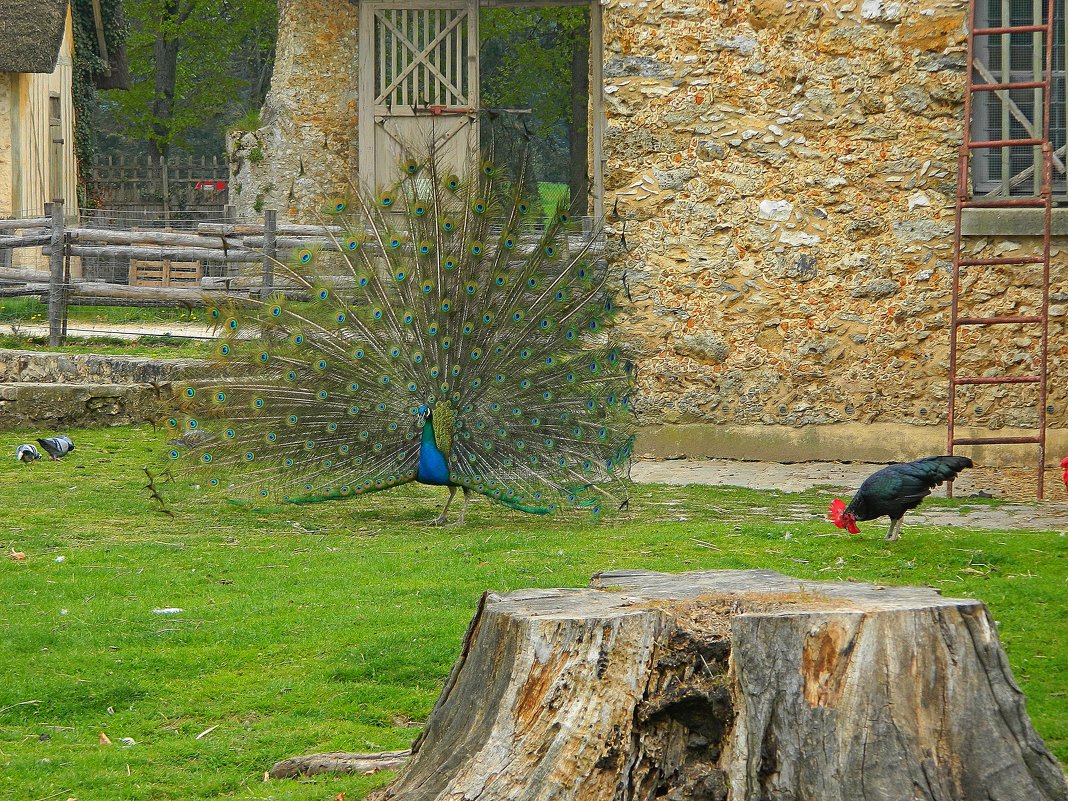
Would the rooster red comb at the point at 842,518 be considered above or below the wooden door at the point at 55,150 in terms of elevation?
below

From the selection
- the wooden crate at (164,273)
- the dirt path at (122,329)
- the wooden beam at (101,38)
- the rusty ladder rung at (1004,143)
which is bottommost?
the dirt path at (122,329)

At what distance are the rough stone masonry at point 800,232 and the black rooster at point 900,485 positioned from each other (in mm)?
3867

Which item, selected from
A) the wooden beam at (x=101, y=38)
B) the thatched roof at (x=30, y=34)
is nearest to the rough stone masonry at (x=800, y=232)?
the thatched roof at (x=30, y=34)

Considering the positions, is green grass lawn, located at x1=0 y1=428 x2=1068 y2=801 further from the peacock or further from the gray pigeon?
the gray pigeon

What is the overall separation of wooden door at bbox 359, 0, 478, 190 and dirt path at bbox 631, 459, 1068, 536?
7934 millimetres

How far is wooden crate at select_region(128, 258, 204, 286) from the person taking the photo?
2084cm

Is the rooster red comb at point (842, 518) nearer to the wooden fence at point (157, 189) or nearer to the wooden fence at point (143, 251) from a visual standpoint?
the wooden fence at point (143, 251)

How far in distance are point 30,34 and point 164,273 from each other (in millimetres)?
5234

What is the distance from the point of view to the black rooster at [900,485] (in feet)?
25.6

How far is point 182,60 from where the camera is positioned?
35094 millimetres

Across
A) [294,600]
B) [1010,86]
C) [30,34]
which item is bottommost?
[294,600]

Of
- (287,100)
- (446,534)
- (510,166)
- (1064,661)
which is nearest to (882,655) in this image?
(1064,661)

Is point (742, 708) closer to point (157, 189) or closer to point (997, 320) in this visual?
point (997, 320)

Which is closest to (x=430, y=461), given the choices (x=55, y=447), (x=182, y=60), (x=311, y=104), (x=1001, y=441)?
(x=1001, y=441)
